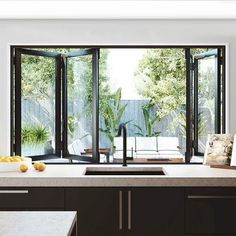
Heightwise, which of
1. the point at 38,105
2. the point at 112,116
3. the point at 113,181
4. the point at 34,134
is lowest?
the point at 113,181

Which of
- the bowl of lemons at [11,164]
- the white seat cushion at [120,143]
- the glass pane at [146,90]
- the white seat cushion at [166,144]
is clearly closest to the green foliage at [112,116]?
the glass pane at [146,90]

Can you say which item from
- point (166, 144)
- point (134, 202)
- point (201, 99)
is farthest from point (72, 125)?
point (166, 144)

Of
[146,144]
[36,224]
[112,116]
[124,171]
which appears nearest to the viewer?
[36,224]

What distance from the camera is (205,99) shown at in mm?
5164

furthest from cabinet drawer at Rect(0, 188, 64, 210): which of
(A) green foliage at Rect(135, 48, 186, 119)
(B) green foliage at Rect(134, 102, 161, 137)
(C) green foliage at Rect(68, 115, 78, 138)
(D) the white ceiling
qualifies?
(A) green foliage at Rect(135, 48, 186, 119)

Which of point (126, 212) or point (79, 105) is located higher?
point (79, 105)

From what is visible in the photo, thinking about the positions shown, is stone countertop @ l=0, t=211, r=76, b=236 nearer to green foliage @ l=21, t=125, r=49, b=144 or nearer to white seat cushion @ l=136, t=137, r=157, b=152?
green foliage @ l=21, t=125, r=49, b=144

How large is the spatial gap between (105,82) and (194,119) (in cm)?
498

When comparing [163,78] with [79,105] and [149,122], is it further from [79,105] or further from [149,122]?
[79,105]

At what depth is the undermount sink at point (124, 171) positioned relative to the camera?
3.62 meters

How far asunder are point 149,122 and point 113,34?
5271 mm

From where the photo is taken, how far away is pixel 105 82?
32.6 feet

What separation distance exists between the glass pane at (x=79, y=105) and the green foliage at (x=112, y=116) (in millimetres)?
3150

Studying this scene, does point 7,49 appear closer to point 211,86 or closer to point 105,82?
point 211,86
